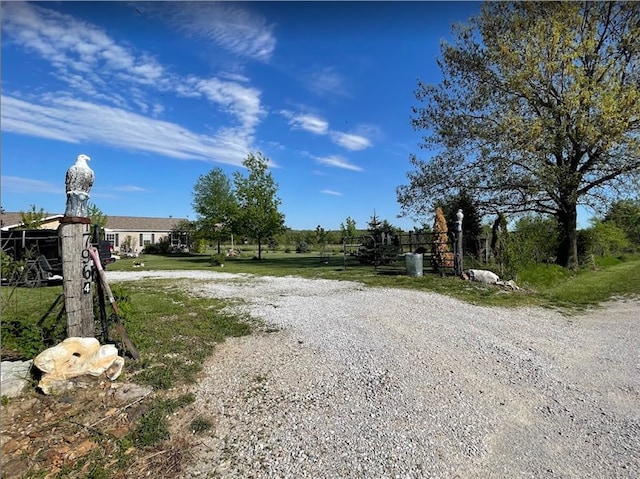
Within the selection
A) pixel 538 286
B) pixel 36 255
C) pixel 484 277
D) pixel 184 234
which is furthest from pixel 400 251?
pixel 184 234

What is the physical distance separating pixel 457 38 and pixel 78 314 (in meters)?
15.3

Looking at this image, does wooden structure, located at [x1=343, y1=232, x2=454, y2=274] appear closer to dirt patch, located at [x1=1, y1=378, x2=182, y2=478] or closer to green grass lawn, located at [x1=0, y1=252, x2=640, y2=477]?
green grass lawn, located at [x1=0, y1=252, x2=640, y2=477]

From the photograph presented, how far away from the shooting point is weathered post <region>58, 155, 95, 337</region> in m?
3.86

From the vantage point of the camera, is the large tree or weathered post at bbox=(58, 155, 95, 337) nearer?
weathered post at bbox=(58, 155, 95, 337)

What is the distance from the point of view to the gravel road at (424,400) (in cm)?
249

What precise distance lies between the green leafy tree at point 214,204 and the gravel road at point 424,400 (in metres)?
21.3

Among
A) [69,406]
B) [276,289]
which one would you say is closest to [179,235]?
[276,289]

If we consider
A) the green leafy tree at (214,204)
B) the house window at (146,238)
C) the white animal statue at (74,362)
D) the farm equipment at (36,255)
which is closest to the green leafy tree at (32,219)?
the farm equipment at (36,255)

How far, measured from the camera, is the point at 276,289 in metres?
9.91

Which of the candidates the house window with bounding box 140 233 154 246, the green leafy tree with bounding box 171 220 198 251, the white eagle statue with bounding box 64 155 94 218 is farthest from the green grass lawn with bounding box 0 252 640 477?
the house window with bounding box 140 233 154 246

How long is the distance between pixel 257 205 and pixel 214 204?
9996 millimetres

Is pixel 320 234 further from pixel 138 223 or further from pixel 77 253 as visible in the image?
pixel 77 253

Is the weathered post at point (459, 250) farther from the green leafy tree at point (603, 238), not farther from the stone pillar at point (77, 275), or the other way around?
the stone pillar at point (77, 275)

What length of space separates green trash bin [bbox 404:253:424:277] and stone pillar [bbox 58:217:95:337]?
31.2ft
